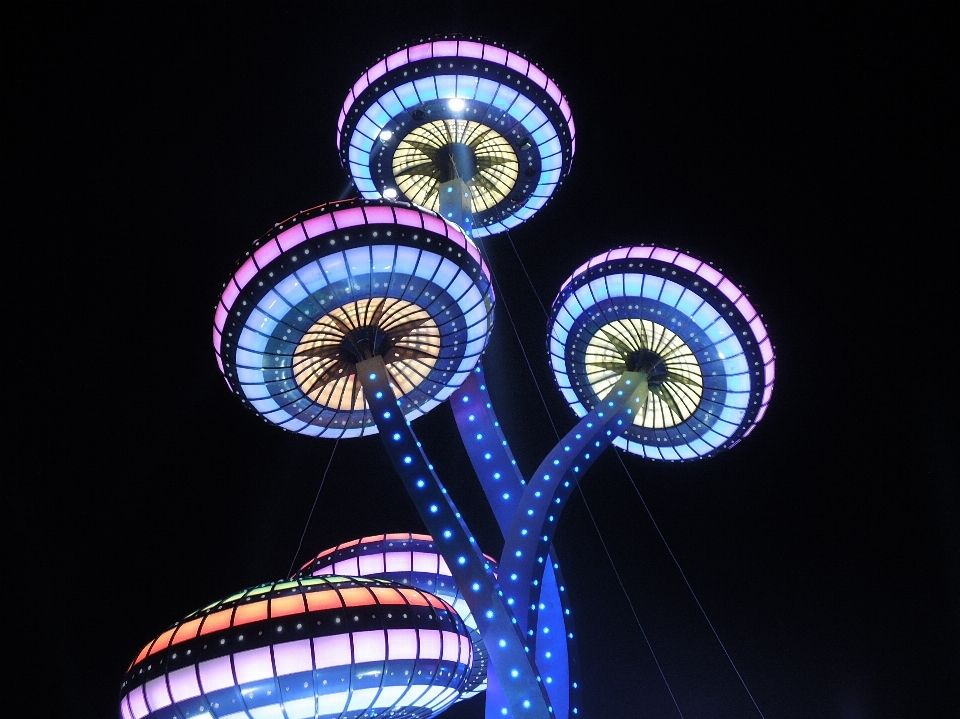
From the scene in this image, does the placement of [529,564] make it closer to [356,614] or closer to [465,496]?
[356,614]

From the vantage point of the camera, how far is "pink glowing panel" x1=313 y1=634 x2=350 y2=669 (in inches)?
407

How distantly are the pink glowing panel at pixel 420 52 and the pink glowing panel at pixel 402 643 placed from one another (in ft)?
39.7

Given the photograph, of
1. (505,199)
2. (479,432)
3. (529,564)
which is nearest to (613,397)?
(479,432)

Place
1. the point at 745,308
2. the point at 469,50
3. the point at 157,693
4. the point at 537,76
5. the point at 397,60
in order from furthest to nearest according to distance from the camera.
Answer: the point at 537,76, the point at 397,60, the point at 469,50, the point at 745,308, the point at 157,693

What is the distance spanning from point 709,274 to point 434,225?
620cm

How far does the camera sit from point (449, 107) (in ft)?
61.1

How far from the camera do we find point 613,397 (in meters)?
17.8

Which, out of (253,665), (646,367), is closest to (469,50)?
(646,367)

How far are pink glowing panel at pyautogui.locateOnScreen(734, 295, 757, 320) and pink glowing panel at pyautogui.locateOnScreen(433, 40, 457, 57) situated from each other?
25.2 feet

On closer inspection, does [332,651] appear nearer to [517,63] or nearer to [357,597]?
[357,597]

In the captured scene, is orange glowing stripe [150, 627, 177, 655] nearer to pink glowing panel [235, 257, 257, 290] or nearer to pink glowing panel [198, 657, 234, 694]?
pink glowing panel [198, 657, 234, 694]

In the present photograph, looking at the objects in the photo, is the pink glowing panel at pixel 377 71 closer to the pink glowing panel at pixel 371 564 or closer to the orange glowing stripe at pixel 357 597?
the pink glowing panel at pixel 371 564

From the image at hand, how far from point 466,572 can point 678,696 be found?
369 inches

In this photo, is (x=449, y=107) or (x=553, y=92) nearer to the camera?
(x=449, y=107)
